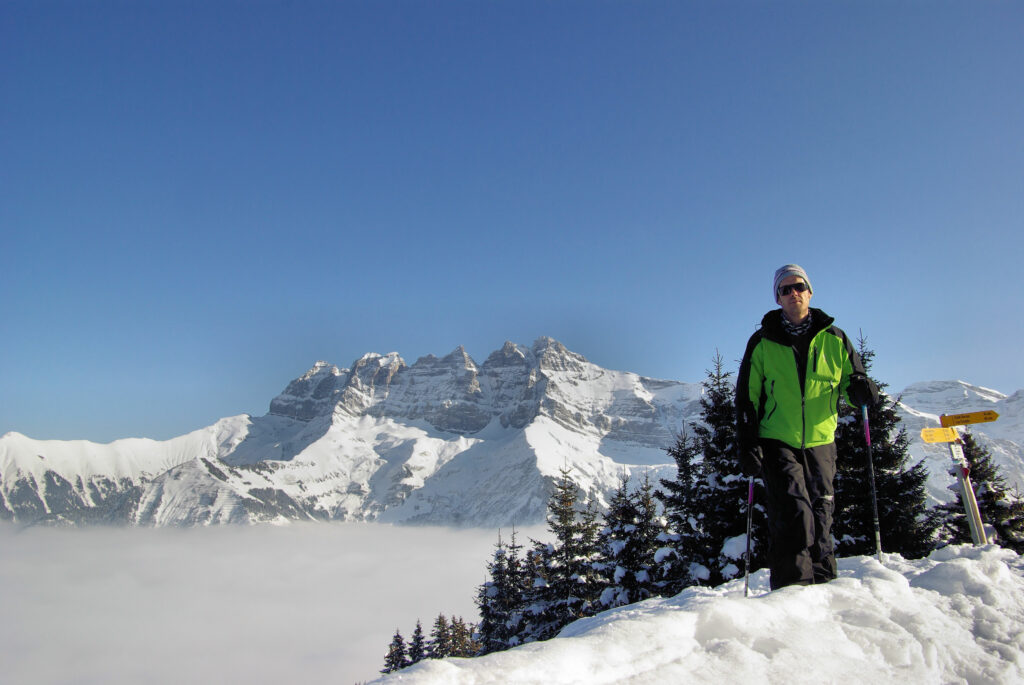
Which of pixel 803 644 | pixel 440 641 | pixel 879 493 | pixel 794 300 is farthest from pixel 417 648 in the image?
pixel 803 644

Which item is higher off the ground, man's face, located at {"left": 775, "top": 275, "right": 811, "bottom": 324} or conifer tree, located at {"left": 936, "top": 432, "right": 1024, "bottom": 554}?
man's face, located at {"left": 775, "top": 275, "right": 811, "bottom": 324}

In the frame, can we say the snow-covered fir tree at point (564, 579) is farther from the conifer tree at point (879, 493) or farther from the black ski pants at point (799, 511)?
the black ski pants at point (799, 511)

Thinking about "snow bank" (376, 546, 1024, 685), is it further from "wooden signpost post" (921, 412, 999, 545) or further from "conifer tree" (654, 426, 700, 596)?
"conifer tree" (654, 426, 700, 596)

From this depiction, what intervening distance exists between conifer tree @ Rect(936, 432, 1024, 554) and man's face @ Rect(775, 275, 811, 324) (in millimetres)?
14200

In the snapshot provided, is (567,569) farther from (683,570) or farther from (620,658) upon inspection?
(620,658)

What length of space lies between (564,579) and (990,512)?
12.8m

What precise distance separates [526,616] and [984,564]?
1734 centimetres

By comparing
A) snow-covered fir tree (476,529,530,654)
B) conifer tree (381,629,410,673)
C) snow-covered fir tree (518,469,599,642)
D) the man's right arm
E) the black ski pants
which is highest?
the man's right arm

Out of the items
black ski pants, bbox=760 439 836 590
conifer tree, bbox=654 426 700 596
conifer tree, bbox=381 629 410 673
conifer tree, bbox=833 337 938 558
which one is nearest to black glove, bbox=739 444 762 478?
black ski pants, bbox=760 439 836 590

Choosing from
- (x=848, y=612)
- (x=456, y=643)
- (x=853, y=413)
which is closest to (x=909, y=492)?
(x=853, y=413)

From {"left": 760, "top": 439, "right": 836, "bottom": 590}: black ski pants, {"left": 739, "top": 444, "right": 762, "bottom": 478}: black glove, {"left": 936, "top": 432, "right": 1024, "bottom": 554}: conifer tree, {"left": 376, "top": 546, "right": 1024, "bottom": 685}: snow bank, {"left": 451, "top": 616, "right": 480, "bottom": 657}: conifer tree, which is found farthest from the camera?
{"left": 451, "top": 616, "right": 480, "bottom": 657}: conifer tree

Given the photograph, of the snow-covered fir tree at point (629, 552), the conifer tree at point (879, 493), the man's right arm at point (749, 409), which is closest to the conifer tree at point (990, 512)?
the conifer tree at point (879, 493)

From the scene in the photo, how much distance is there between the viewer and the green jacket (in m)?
4.92

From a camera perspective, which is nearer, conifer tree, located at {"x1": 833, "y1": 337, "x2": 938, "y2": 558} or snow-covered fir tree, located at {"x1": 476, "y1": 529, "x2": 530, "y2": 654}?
conifer tree, located at {"x1": 833, "y1": 337, "x2": 938, "y2": 558}
